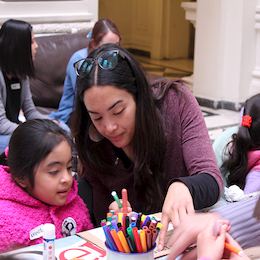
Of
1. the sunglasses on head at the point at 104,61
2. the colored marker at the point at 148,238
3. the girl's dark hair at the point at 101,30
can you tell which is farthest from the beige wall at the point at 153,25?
the colored marker at the point at 148,238

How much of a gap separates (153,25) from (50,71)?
4535 millimetres

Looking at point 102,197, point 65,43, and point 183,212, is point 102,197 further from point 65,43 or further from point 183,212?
point 65,43

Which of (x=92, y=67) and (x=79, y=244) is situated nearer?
(x=79, y=244)

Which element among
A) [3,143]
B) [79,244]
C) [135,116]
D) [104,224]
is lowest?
[3,143]

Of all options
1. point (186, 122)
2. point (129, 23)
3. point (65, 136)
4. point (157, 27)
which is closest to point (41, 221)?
point (65, 136)

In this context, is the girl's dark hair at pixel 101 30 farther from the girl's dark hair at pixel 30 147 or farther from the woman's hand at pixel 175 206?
the woman's hand at pixel 175 206

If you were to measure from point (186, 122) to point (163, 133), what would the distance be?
0.10 meters

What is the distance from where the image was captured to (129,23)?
843cm

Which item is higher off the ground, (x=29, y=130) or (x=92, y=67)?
(x=92, y=67)

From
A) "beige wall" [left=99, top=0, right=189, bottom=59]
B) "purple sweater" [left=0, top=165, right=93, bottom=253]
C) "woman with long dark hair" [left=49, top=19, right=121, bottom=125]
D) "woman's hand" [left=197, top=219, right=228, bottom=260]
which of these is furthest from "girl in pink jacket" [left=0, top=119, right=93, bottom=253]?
"beige wall" [left=99, top=0, right=189, bottom=59]

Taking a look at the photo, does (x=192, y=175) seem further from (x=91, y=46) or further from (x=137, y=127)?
(x=91, y=46)

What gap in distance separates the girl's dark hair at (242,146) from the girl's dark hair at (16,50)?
5.33 ft

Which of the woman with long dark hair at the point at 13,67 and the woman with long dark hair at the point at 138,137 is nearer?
the woman with long dark hair at the point at 138,137

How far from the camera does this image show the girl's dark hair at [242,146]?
190 cm
